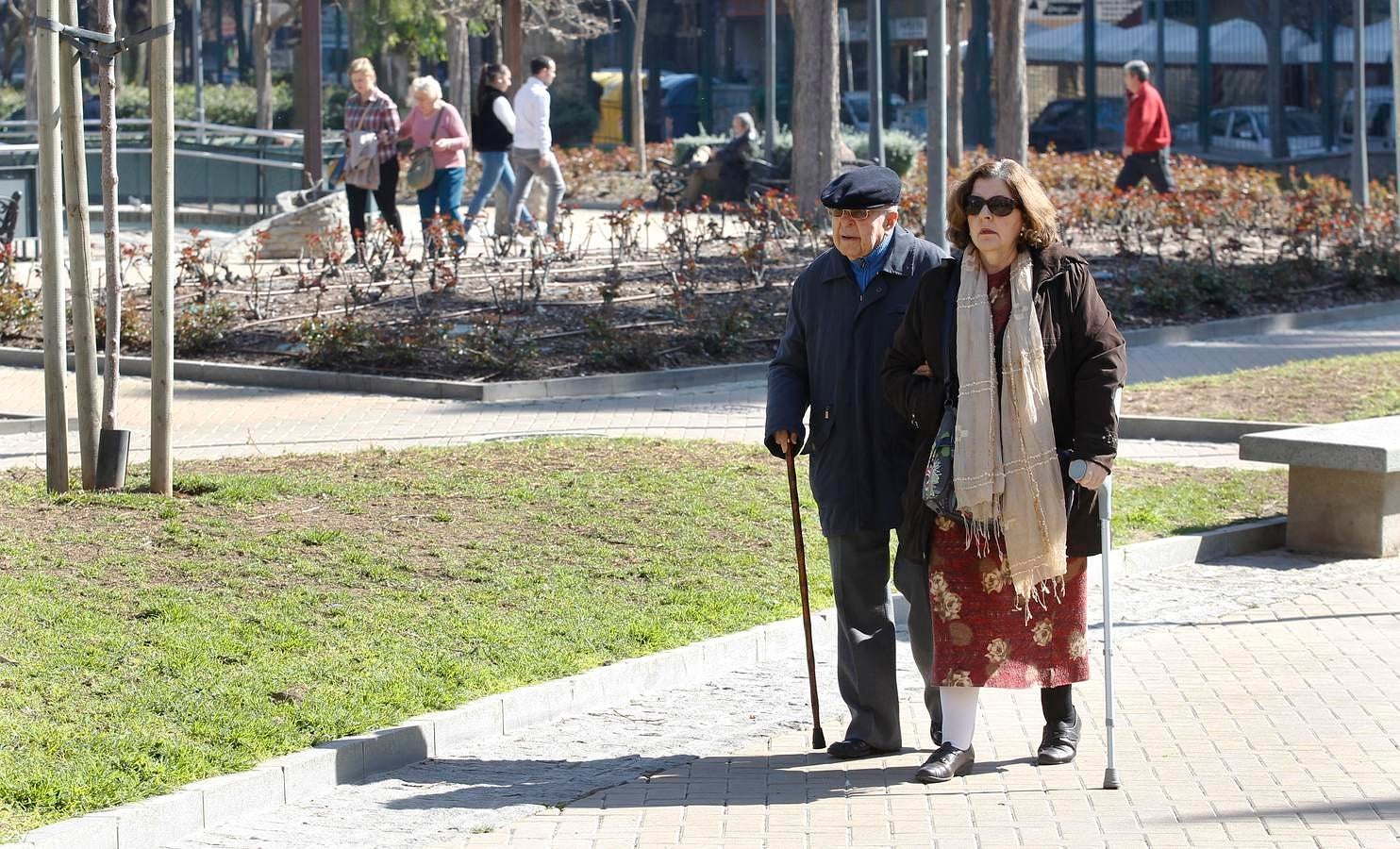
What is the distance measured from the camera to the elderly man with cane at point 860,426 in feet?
18.8

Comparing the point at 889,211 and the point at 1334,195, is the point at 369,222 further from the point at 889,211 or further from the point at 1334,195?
the point at 889,211

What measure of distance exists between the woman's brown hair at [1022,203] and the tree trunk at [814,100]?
54.4ft

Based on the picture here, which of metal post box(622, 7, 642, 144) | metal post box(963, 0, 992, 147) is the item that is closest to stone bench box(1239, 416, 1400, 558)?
metal post box(963, 0, 992, 147)

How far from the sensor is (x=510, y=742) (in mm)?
6113

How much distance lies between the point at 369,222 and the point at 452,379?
5.38 metres

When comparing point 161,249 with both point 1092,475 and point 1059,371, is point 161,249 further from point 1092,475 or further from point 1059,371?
point 1092,475

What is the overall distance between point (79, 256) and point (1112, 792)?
17.8 ft

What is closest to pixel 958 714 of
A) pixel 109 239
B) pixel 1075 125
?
pixel 109 239

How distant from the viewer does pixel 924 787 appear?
5625mm

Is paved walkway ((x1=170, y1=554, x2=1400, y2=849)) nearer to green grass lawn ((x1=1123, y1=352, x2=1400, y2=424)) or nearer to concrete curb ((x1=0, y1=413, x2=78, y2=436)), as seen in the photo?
green grass lawn ((x1=1123, y1=352, x2=1400, y2=424))

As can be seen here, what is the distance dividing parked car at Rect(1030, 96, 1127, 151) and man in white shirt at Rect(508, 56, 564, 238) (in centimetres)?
2187

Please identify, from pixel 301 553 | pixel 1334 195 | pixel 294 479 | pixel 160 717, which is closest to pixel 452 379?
pixel 294 479

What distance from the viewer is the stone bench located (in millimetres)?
8844

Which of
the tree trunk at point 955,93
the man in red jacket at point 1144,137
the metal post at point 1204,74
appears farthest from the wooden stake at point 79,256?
the metal post at point 1204,74
